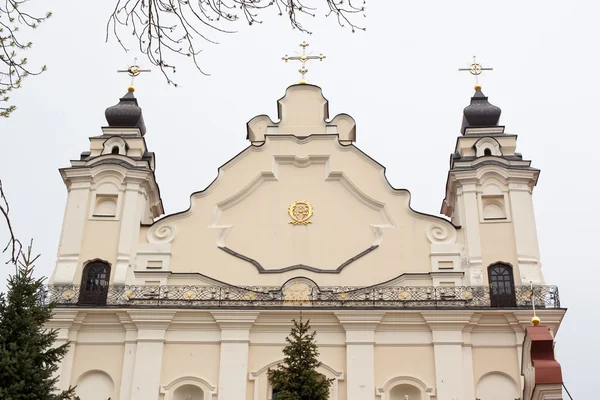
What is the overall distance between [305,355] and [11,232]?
943 cm

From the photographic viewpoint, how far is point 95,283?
20594 millimetres

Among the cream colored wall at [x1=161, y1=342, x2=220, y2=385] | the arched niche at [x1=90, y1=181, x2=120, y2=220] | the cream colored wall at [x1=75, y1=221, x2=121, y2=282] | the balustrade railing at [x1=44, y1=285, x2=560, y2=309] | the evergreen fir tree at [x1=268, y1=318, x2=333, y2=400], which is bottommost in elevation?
the evergreen fir tree at [x1=268, y1=318, x2=333, y2=400]

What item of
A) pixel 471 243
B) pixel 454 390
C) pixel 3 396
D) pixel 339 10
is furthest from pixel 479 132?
pixel 339 10

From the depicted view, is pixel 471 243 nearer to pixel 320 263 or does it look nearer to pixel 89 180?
pixel 320 263

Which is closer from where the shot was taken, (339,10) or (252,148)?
(339,10)

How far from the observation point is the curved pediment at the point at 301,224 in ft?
68.0

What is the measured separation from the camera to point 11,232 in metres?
6.91

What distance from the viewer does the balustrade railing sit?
64.6 ft

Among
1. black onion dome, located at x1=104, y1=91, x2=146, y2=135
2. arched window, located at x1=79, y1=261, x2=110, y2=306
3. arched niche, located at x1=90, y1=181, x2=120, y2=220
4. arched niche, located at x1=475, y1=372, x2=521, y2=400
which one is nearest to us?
arched niche, located at x1=475, y1=372, x2=521, y2=400

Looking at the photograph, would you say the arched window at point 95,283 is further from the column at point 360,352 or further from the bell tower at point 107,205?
the column at point 360,352

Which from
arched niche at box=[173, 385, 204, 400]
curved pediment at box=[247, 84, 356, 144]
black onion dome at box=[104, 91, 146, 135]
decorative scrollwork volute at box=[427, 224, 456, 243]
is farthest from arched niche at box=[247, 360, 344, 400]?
black onion dome at box=[104, 91, 146, 135]

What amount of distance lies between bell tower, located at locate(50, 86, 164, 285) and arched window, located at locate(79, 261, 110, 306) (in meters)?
0.03

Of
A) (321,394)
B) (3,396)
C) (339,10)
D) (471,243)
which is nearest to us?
(339,10)

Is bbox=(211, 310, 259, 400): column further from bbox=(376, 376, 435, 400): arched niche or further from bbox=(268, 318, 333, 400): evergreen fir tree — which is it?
bbox=(268, 318, 333, 400): evergreen fir tree
